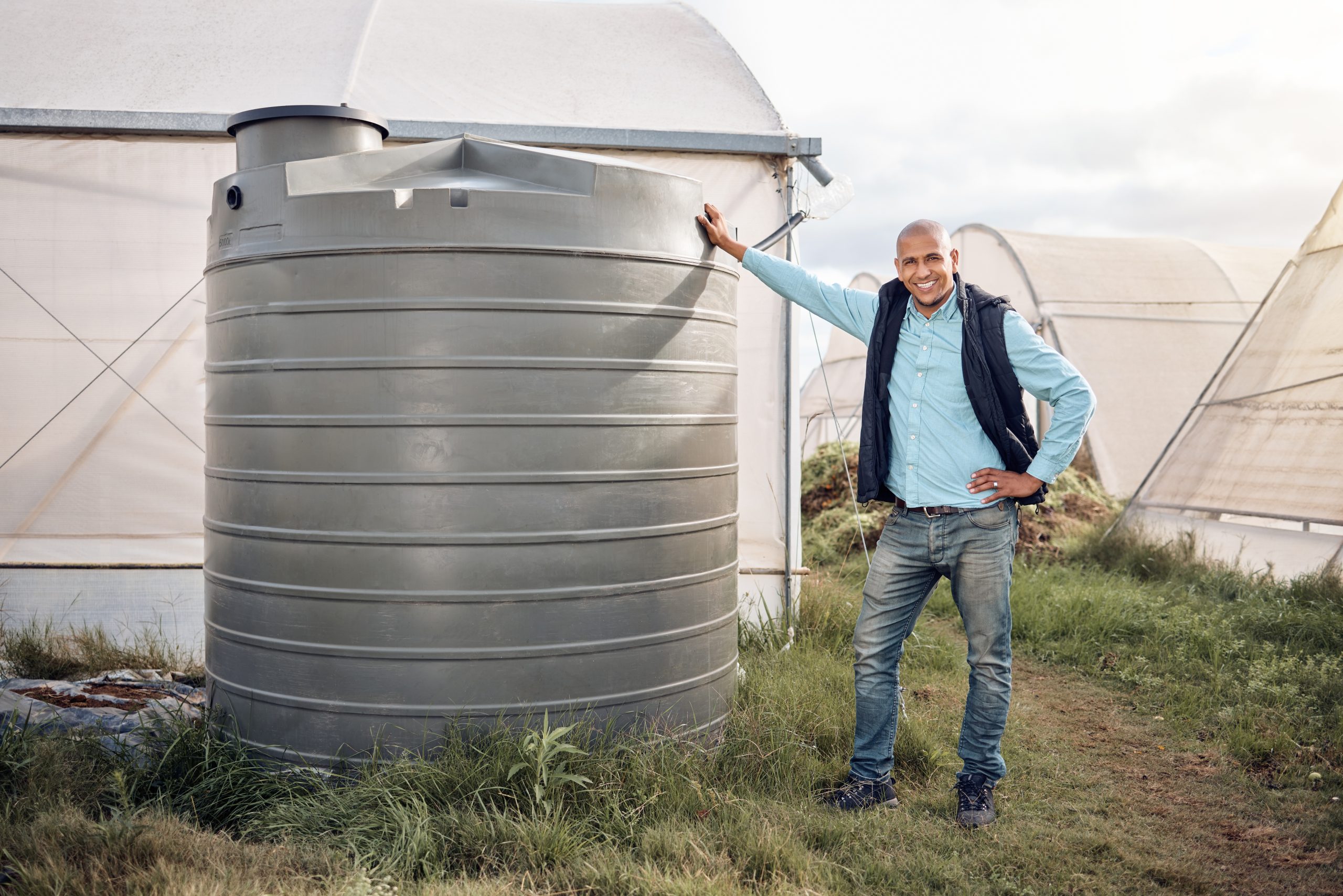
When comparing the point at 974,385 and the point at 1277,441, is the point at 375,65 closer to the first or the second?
the point at 974,385

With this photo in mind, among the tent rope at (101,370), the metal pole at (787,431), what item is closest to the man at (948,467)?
the metal pole at (787,431)

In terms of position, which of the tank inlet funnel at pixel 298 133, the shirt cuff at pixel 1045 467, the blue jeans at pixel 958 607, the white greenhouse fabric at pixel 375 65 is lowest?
the blue jeans at pixel 958 607

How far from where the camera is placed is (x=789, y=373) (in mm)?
5547

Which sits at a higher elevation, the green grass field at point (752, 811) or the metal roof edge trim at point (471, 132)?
the metal roof edge trim at point (471, 132)

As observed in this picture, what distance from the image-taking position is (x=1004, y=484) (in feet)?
10.2

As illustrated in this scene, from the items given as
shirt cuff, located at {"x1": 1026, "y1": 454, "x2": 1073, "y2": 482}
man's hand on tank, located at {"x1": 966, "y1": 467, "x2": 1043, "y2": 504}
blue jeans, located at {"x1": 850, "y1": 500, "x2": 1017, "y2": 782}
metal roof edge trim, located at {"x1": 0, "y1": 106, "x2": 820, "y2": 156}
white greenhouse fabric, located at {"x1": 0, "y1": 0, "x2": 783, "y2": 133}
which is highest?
white greenhouse fabric, located at {"x1": 0, "y1": 0, "x2": 783, "y2": 133}

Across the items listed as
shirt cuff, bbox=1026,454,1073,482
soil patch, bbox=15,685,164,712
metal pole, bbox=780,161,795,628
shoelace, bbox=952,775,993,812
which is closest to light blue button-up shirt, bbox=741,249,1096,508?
shirt cuff, bbox=1026,454,1073,482

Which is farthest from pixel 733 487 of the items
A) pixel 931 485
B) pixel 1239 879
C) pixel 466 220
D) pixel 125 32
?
pixel 125 32

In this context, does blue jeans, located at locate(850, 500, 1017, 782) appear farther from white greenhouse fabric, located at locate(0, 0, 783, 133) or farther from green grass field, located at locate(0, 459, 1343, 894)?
white greenhouse fabric, located at locate(0, 0, 783, 133)

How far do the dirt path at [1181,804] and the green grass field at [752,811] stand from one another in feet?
0.04

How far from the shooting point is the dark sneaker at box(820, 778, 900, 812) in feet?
10.6

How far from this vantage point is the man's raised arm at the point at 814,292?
347cm

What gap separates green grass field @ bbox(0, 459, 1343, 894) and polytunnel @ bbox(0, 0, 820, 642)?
6.27ft

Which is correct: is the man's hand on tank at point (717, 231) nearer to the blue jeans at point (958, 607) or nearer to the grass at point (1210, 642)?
the blue jeans at point (958, 607)
